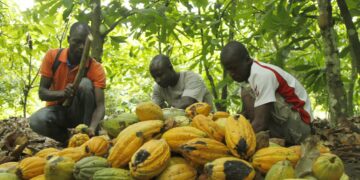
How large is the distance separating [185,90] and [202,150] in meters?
2.33

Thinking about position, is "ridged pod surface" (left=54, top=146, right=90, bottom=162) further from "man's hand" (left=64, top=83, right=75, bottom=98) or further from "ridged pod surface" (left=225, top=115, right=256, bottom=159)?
"man's hand" (left=64, top=83, right=75, bottom=98)

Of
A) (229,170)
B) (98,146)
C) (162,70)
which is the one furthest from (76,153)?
(162,70)

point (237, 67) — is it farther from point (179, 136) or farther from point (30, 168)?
point (30, 168)

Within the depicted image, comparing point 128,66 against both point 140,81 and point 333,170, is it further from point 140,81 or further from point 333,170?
point 333,170

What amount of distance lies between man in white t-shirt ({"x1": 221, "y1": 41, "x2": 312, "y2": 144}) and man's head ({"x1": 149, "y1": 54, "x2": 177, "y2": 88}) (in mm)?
1095

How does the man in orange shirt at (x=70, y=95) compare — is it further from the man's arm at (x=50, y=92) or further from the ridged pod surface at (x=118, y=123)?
the ridged pod surface at (x=118, y=123)

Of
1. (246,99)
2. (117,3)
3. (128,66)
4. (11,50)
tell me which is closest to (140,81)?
(128,66)

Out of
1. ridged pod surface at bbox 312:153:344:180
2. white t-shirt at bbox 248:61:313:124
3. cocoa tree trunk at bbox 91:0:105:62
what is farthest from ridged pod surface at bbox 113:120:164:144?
cocoa tree trunk at bbox 91:0:105:62

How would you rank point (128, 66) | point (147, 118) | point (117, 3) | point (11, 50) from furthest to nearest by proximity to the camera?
1. point (128, 66)
2. point (11, 50)
3. point (117, 3)
4. point (147, 118)

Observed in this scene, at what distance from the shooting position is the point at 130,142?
182 cm

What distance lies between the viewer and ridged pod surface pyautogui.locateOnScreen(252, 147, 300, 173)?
5.49 feet

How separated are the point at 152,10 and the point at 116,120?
4.97ft

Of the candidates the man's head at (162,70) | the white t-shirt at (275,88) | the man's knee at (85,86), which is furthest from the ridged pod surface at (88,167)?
the man's head at (162,70)

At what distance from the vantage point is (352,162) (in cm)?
245
